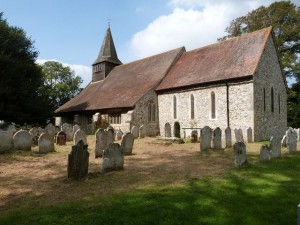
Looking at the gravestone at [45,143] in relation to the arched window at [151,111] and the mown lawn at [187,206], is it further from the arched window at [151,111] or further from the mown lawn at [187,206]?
the arched window at [151,111]

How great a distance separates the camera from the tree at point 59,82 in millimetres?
51219

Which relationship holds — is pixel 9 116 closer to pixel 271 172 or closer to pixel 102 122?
pixel 102 122

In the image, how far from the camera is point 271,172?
8805mm

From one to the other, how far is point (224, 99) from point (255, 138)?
3.32 m

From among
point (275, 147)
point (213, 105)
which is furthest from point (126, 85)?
point (275, 147)

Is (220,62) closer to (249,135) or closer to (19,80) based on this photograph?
(249,135)

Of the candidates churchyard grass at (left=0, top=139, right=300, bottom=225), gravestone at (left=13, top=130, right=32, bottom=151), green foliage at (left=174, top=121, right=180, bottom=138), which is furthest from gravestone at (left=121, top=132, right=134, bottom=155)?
green foliage at (left=174, top=121, right=180, bottom=138)

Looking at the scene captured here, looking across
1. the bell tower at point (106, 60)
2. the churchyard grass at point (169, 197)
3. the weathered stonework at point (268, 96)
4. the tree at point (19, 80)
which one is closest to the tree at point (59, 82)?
the bell tower at point (106, 60)

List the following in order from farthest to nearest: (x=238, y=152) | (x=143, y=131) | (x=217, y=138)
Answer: (x=143, y=131) → (x=217, y=138) → (x=238, y=152)

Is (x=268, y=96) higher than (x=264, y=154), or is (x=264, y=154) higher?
(x=268, y=96)

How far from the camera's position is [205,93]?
2112 cm

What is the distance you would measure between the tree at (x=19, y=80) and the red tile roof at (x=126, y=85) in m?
4.12

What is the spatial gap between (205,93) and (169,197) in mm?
15609

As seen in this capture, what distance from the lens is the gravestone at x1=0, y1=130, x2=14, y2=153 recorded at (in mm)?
12328
